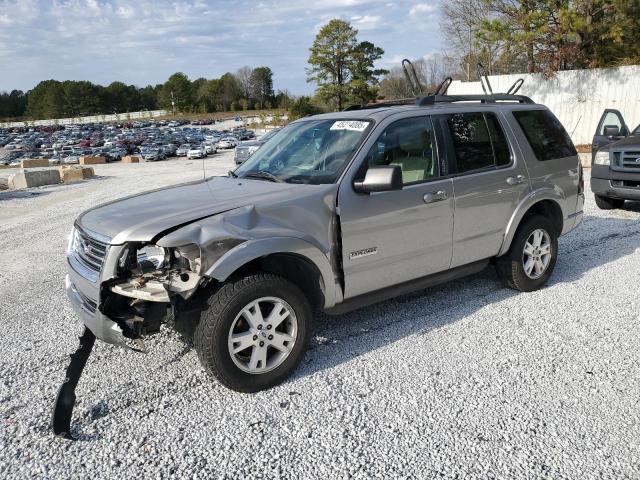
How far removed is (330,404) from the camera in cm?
337

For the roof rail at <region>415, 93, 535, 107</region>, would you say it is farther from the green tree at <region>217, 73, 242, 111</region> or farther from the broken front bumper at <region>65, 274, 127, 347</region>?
the green tree at <region>217, 73, 242, 111</region>

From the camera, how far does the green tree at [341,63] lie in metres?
52.3

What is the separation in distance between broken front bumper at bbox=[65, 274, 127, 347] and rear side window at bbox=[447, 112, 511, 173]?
296 centimetres

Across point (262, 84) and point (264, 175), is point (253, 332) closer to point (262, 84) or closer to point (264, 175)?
point (264, 175)

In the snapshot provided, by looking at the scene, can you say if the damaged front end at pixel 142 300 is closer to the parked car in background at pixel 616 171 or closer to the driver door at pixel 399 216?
the driver door at pixel 399 216

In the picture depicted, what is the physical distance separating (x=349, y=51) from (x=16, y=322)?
5190 cm

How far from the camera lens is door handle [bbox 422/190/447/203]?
4.23 meters

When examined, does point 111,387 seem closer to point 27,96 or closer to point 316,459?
point 316,459

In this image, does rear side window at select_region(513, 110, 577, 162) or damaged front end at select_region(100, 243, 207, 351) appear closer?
damaged front end at select_region(100, 243, 207, 351)

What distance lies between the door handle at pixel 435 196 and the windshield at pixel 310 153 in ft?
2.34

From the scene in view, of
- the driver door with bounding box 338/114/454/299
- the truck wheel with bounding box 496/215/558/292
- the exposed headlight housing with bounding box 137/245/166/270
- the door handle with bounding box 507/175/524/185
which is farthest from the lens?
the truck wheel with bounding box 496/215/558/292

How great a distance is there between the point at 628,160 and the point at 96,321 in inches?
322

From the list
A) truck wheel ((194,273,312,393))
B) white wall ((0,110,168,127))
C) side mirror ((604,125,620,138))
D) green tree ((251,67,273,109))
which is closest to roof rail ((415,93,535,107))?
truck wheel ((194,273,312,393))

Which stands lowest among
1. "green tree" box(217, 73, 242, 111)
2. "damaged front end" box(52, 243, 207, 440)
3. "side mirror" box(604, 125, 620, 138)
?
"damaged front end" box(52, 243, 207, 440)
